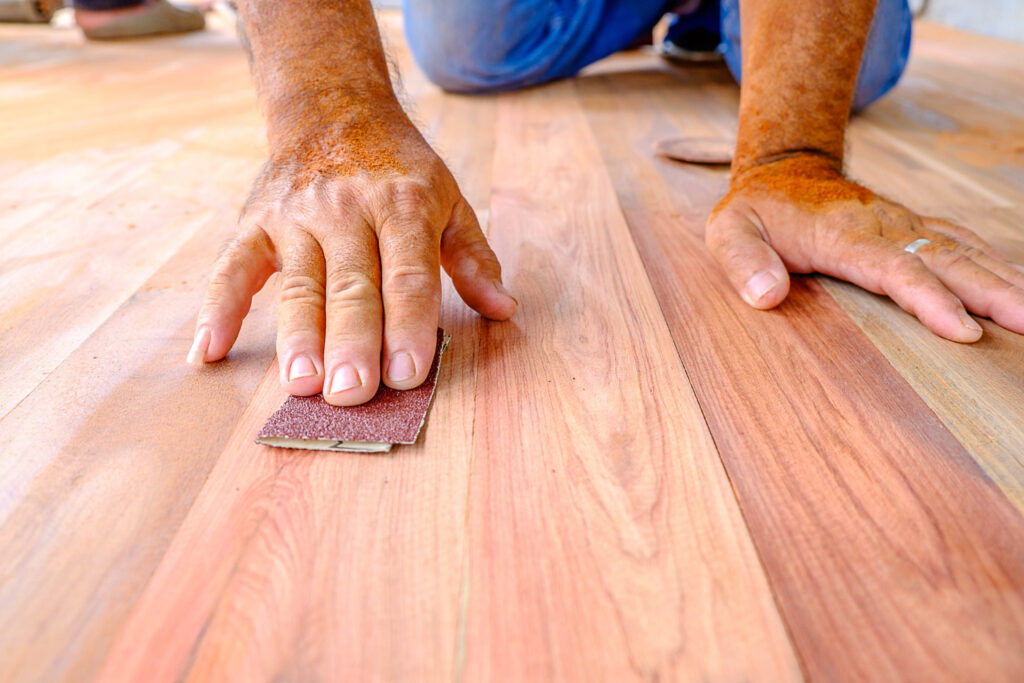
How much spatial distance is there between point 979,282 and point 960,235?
5.8 inches

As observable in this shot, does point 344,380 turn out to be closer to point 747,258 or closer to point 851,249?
point 747,258

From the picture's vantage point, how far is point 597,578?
49cm

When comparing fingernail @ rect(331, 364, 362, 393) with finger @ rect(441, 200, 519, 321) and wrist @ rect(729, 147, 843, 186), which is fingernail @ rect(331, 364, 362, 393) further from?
wrist @ rect(729, 147, 843, 186)

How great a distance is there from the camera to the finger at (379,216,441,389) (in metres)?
0.67

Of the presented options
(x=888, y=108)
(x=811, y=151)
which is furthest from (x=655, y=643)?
(x=888, y=108)

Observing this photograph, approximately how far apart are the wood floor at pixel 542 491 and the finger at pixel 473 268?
0.03 m

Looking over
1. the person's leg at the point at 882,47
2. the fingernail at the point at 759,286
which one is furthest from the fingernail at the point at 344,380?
the person's leg at the point at 882,47

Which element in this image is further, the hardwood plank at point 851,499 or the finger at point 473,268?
the finger at point 473,268

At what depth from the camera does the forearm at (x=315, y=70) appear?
87 cm

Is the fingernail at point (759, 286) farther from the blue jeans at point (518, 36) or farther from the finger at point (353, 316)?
the blue jeans at point (518, 36)

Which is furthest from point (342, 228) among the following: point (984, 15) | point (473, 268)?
point (984, 15)

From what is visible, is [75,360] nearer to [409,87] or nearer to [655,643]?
[655,643]

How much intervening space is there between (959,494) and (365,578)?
49 centimetres

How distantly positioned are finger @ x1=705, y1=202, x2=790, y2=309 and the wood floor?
25 millimetres
